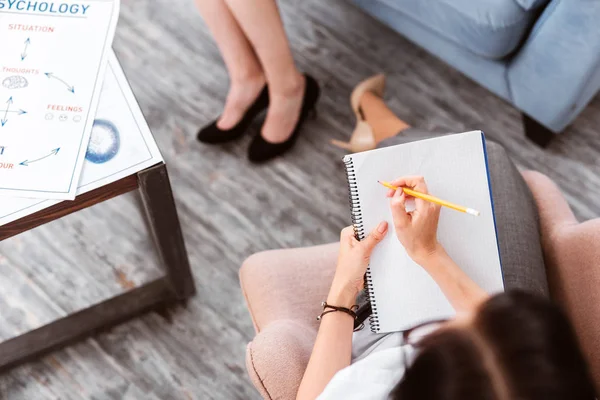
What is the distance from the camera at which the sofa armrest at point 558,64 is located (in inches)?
45.9

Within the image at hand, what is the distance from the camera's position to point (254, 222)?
148 centimetres

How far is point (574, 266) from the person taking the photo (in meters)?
0.86

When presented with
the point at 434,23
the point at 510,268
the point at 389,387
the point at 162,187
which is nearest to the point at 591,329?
the point at 510,268

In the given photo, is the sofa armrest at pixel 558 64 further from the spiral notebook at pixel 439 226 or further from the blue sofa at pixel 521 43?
the spiral notebook at pixel 439 226

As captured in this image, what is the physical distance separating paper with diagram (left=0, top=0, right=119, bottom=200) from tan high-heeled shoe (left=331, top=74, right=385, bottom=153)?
677 millimetres

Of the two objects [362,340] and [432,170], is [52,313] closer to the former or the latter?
[362,340]

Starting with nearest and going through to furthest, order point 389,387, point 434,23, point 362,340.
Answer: point 389,387 < point 362,340 < point 434,23

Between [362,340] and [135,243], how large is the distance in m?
0.76

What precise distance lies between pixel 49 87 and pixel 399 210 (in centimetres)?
59

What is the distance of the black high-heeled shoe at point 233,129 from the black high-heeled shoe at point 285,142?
5 centimetres

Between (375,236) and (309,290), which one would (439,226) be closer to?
(375,236)

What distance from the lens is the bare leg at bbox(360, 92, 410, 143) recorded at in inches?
56.2

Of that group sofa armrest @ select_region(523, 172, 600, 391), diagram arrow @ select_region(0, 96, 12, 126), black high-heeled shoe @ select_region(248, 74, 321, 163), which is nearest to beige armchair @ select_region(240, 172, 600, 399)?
sofa armrest @ select_region(523, 172, 600, 391)

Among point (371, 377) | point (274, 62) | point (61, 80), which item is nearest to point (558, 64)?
point (274, 62)
